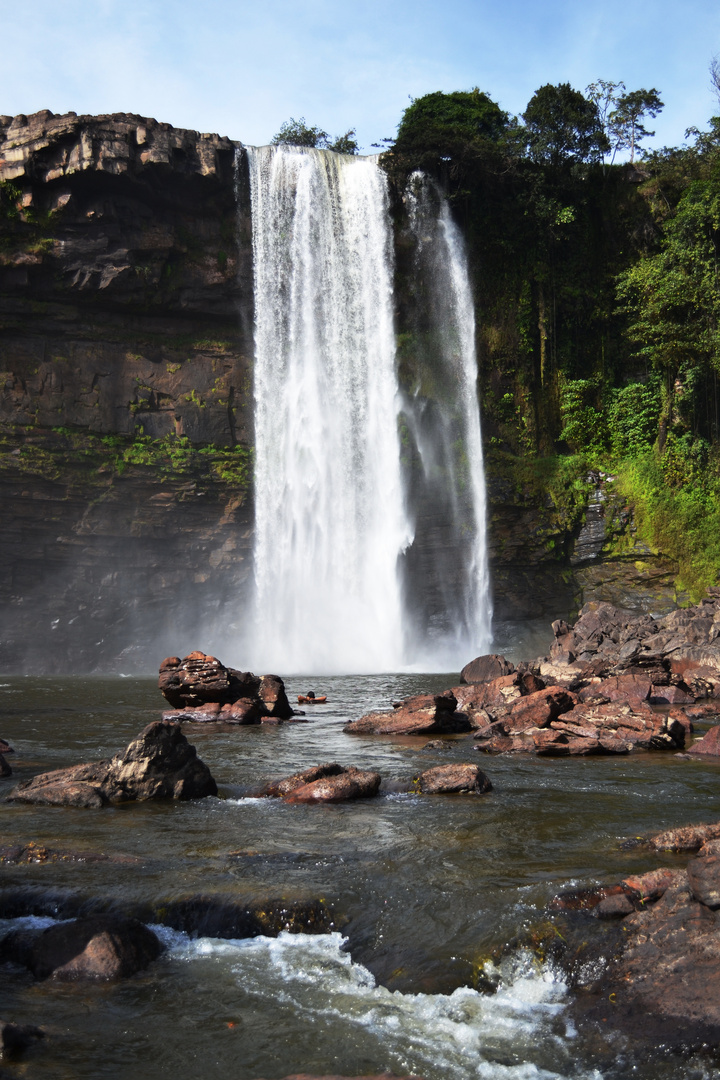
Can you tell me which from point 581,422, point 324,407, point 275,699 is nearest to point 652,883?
point 275,699

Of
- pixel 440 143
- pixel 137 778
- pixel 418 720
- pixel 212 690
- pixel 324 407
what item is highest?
pixel 440 143

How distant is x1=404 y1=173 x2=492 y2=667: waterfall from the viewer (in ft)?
112

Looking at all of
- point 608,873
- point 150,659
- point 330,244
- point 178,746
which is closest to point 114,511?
point 150,659

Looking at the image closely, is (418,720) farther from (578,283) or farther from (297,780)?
(578,283)

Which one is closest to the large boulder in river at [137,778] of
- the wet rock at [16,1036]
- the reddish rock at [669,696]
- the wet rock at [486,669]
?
the wet rock at [16,1036]

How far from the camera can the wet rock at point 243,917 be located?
5.31m

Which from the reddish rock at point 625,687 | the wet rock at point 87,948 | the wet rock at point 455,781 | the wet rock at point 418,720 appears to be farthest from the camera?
the reddish rock at point 625,687

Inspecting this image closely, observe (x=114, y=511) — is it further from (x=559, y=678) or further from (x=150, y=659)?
(x=559, y=678)

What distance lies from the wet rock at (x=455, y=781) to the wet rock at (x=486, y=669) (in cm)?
1057

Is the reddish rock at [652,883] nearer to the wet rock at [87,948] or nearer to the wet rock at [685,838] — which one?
the wet rock at [685,838]

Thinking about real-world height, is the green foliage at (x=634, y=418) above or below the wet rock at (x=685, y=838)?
above

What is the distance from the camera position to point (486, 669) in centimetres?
2008

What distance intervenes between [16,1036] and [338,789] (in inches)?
195

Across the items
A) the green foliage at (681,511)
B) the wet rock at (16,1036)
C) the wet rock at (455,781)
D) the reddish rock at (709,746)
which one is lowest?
the reddish rock at (709,746)
